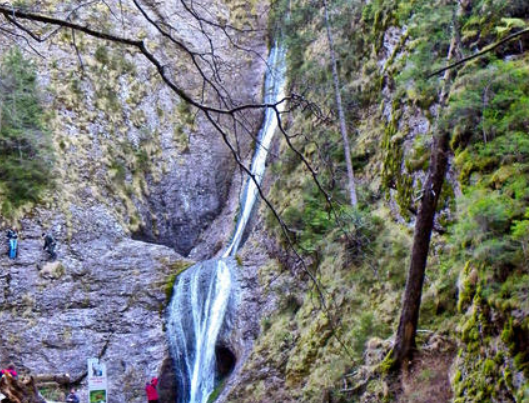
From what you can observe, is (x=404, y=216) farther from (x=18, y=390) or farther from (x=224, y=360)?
(x=18, y=390)

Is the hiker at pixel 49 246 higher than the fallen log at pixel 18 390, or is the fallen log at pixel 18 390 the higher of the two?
the hiker at pixel 49 246

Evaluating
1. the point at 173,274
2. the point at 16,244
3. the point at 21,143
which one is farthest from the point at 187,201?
the point at 16,244

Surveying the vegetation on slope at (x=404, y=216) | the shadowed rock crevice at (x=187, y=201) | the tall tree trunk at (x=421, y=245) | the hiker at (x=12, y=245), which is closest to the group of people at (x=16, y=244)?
the hiker at (x=12, y=245)

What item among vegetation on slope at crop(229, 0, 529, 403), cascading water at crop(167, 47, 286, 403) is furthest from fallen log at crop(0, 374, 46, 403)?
cascading water at crop(167, 47, 286, 403)

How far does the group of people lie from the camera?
60.7 ft

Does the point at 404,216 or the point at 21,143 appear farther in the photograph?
the point at 21,143

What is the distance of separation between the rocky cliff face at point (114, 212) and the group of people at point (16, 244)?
232 mm

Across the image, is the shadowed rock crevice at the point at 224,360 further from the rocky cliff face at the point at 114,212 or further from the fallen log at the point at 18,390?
the fallen log at the point at 18,390

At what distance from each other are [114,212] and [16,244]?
5.03 metres

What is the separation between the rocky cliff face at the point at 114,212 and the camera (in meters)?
17.5

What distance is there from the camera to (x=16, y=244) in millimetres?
18734

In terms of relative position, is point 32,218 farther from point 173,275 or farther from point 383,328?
point 383,328

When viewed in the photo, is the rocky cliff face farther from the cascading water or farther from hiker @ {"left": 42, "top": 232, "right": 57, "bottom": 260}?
the cascading water

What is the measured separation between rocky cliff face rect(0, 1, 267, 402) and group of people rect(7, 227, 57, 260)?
0.76 ft
